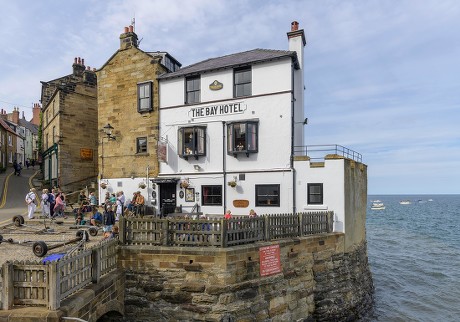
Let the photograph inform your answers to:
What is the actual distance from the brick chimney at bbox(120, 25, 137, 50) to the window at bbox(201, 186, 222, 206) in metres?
11.5

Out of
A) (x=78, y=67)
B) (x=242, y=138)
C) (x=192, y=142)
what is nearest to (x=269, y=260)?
(x=242, y=138)

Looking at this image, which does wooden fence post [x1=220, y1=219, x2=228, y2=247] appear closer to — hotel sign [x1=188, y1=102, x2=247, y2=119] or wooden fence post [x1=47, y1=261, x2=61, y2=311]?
wooden fence post [x1=47, y1=261, x2=61, y2=311]

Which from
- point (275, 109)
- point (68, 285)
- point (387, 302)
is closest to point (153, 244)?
point (68, 285)

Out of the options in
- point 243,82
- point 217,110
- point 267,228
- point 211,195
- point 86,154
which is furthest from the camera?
point 86,154

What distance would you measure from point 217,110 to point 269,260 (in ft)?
34.0

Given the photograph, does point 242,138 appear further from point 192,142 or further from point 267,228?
point 267,228

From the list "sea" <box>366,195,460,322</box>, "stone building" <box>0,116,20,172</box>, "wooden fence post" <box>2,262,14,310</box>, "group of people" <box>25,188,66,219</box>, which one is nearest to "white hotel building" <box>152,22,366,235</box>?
"group of people" <box>25,188,66,219</box>

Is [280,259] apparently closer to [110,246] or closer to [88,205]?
[110,246]

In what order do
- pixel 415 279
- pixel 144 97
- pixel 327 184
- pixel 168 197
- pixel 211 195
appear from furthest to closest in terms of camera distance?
1. pixel 415 279
2. pixel 144 97
3. pixel 168 197
4. pixel 211 195
5. pixel 327 184

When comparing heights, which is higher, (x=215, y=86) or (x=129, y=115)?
(x=215, y=86)

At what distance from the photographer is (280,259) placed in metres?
12.2

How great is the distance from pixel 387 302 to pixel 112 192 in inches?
746

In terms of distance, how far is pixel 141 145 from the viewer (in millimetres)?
21422

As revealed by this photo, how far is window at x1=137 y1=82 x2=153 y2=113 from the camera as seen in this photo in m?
21.1
